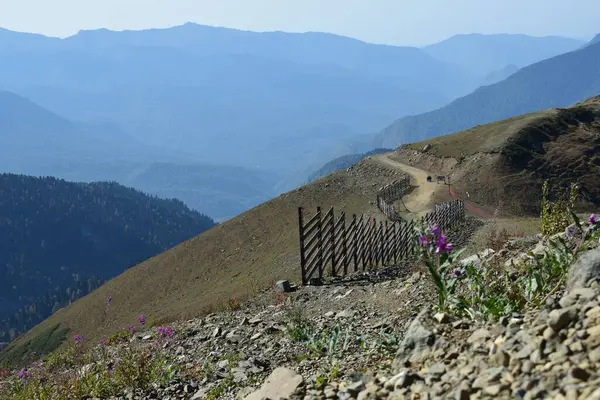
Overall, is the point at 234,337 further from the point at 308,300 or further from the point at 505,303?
the point at 505,303

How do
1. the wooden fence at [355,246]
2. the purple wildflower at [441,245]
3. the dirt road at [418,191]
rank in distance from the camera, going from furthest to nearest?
1. the dirt road at [418,191]
2. the wooden fence at [355,246]
3. the purple wildflower at [441,245]

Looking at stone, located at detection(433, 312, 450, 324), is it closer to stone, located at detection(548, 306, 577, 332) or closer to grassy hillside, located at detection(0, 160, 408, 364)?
stone, located at detection(548, 306, 577, 332)

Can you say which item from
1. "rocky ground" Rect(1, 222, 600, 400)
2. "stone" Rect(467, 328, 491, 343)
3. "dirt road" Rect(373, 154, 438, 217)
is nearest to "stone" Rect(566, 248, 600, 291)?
"rocky ground" Rect(1, 222, 600, 400)

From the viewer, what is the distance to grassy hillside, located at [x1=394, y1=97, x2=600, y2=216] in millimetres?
47656

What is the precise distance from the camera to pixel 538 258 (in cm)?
727

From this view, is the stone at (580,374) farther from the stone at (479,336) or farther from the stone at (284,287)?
the stone at (284,287)

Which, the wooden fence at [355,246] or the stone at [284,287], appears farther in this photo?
the wooden fence at [355,246]

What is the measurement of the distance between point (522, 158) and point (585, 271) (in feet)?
178

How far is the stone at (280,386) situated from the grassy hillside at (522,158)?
38.5 metres

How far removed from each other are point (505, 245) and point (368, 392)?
25.3ft

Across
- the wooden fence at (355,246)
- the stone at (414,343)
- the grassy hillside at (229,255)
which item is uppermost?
the stone at (414,343)

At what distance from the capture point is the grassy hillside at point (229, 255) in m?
38.8

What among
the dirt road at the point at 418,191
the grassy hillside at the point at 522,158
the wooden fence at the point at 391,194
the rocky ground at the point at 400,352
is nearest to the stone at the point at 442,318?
the rocky ground at the point at 400,352

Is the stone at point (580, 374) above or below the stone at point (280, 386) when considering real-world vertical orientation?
above
